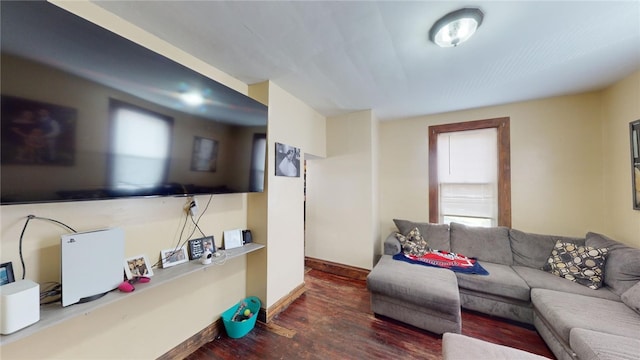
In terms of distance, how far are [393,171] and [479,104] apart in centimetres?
147

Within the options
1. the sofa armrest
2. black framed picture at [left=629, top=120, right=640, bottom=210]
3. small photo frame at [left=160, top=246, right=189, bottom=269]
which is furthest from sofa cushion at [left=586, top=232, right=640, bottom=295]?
small photo frame at [left=160, top=246, right=189, bottom=269]

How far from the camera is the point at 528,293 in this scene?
6.58 feet

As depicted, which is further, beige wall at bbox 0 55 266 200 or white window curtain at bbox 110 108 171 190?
white window curtain at bbox 110 108 171 190

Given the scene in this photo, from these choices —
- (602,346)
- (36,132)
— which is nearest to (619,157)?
(602,346)

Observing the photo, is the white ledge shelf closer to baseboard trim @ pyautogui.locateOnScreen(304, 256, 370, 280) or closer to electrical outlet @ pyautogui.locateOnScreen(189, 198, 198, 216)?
electrical outlet @ pyautogui.locateOnScreen(189, 198, 198, 216)

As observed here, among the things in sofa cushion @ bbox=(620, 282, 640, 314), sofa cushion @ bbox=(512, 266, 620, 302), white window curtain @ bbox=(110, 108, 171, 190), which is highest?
white window curtain @ bbox=(110, 108, 171, 190)

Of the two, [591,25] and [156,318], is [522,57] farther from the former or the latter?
[156,318]

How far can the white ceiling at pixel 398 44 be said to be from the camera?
1.29m

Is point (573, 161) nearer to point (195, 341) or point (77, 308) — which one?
point (195, 341)

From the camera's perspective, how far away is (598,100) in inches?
97.3

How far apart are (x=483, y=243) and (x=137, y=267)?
3.58m

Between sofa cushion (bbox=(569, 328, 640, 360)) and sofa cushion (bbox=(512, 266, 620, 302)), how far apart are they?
75 centimetres

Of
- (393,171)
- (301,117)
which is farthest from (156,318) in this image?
(393,171)

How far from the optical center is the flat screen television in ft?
2.81
